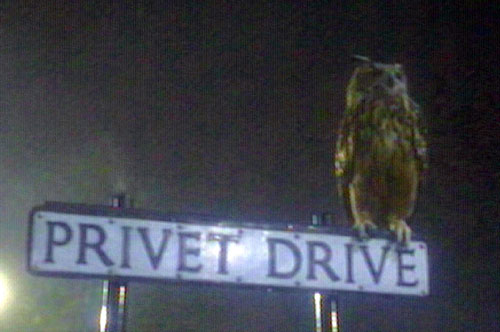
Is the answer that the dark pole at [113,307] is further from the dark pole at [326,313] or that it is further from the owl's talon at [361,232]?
the owl's talon at [361,232]

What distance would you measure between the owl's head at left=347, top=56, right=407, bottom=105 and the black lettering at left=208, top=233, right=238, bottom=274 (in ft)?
2.31

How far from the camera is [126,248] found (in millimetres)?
2387

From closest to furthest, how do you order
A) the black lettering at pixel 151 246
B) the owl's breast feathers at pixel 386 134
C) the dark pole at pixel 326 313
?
the black lettering at pixel 151 246 → the dark pole at pixel 326 313 → the owl's breast feathers at pixel 386 134

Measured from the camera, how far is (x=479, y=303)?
6.26 meters

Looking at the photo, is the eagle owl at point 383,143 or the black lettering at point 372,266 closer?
the black lettering at point 372,266

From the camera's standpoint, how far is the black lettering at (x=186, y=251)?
238 cm

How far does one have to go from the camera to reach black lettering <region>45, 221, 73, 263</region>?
2.32 meters

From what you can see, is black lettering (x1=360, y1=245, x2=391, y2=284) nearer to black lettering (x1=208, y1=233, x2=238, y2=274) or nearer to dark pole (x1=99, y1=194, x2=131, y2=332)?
black lettering (x1=208, y1=233, x2=238, y2=274)

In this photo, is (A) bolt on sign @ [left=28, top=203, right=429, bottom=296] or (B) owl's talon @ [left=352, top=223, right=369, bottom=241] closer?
(A) bolt on sign @ [left=28, top=203, right=429, bottom=296]

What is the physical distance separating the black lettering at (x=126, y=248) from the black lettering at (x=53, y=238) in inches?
5.6

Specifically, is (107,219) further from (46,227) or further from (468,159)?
(468,159)

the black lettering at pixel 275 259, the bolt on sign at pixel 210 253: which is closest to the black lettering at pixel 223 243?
the bolt on sign at pixel 210 253

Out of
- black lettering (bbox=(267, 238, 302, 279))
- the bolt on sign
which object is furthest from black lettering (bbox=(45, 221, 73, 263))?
black lettering (bbox=(267, 238, 302, 279))

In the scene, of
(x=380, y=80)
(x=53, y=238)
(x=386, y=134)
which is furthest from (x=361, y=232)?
(x=53, y=238)
